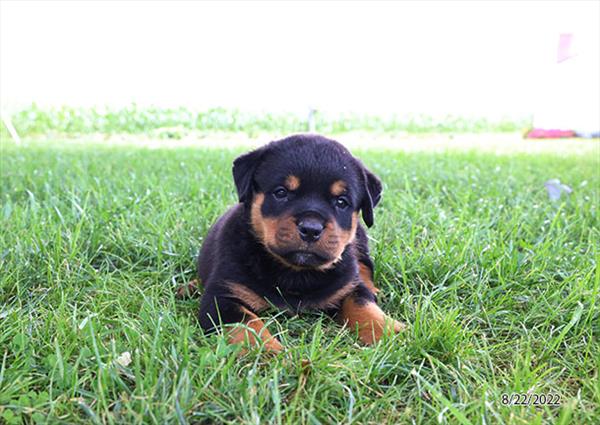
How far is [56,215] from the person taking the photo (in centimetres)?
341

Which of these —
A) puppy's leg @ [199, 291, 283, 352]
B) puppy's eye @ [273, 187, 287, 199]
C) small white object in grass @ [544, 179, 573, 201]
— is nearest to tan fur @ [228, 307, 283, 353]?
puppy's leg @ [199, 291, 283, 352]

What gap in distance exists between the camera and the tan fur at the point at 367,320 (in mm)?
2217

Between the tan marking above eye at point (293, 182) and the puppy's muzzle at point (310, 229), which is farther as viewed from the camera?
the tan marking above eye at point (293, 182)

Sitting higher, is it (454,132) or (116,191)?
(116,191)

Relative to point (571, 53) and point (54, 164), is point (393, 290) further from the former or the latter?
point (571, 53)

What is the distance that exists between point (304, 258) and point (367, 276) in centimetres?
70

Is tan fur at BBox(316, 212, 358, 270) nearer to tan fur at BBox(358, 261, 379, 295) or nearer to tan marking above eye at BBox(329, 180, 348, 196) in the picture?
tan marking above eye at BBox(329, 180, 348, 196)

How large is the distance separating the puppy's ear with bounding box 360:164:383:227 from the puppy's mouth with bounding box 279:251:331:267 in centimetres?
48

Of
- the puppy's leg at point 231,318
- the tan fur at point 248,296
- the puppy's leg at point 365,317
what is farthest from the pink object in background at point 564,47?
the puppy's leg at point 231,318

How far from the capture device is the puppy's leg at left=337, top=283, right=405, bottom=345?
2.22 metres

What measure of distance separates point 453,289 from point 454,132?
56.5 feet

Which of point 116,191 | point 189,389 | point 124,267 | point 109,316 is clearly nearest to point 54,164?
point 116,191

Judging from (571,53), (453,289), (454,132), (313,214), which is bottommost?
(454,132)

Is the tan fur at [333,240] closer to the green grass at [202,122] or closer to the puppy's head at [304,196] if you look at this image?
the puppy's head at [304,196]
